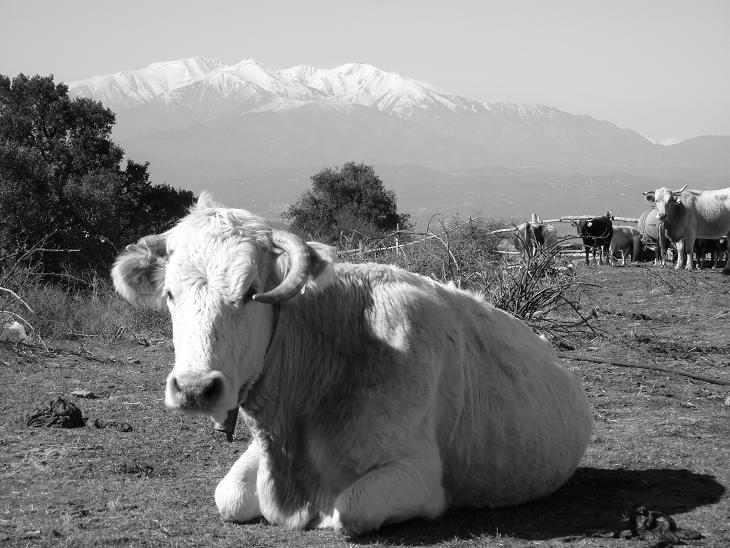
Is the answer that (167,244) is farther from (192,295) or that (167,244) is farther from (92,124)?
(92,124)

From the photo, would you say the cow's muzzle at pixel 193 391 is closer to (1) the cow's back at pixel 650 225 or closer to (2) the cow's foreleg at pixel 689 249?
(2) the cow's foreleg at pixel 689 249

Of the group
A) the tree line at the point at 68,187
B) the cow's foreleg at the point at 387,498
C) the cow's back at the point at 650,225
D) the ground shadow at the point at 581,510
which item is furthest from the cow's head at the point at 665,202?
the cow's foreleg at the point at 387,498

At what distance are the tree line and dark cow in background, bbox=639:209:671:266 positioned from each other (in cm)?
945

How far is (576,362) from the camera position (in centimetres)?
1277

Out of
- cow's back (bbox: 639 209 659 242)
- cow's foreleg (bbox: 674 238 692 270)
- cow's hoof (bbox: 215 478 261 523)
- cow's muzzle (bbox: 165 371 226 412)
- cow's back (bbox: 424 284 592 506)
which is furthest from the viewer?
cow's back (bbox: 639 209 659 242)

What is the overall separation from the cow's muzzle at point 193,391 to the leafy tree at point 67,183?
2500 centimetres

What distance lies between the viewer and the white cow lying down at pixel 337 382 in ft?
18.5

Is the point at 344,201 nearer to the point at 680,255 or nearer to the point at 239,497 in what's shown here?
the point at 680,255

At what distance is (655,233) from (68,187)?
2275 centimetres

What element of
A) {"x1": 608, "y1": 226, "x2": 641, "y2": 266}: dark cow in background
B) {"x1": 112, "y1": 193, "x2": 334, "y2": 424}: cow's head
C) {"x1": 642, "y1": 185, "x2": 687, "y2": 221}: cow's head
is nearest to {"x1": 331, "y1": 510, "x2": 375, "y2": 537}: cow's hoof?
{"x1": 112, "y1": 193, "x2": 334, "y2": 424}: cow's head

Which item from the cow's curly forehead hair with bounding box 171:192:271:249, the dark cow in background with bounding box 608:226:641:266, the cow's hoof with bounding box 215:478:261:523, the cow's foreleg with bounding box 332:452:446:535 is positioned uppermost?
the cow's curly forehead hair with bounding box 171:192:271:249

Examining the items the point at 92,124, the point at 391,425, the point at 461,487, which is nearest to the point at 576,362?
the point at 461,487

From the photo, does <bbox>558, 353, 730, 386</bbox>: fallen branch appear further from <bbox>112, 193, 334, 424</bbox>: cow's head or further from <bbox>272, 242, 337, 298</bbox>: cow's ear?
<bbox>272, 242, 337, 298</bbox>: cow's ear

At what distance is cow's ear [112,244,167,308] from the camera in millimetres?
6398
